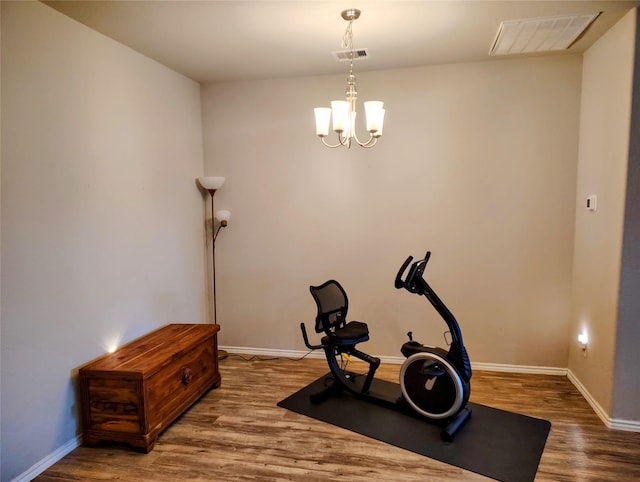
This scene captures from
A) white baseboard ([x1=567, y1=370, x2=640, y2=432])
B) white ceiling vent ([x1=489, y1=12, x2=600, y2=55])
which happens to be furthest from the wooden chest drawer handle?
white ceiling vent ([x1=489, y1=12, x2=600, y2=55])

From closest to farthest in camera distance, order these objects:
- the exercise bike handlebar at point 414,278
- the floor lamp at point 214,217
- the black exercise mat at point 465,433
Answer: the black exercise mat at point 465,433 < the exercise bike handlebar at point 414,278 < the floor lamp at point 214,217

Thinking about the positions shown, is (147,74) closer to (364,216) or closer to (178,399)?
(364,216)

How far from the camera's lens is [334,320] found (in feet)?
10.4

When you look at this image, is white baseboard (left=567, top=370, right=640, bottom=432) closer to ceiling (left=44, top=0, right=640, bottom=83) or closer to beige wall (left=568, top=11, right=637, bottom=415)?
beige wall (left=568, top=11, right=637, bottom=415)

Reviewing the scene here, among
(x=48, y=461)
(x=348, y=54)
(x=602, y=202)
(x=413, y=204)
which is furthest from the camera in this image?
(x=413, y=204)

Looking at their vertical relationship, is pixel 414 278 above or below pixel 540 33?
below

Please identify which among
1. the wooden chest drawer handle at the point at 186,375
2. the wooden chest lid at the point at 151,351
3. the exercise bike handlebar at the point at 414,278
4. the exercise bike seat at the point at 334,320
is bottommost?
the wooden chest drawer handle at the point at 186,375

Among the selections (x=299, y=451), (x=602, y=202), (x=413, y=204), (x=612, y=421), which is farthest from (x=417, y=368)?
(x=602, y=202)

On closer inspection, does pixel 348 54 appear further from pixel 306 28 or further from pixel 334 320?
pixel 334 320

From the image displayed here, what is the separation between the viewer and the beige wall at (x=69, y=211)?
2.19 metres

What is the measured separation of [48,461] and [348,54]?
3.27 m

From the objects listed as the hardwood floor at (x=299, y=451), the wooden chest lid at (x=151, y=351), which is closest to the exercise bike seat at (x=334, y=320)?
the hardwood floor at (x=299, y=451)

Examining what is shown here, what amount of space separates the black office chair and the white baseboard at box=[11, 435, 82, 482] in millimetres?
1639

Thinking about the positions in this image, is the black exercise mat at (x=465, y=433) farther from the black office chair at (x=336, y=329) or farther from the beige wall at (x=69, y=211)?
the beige wall at (x=69, y=211)
